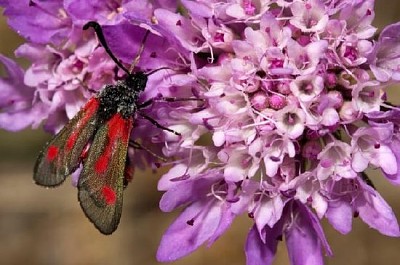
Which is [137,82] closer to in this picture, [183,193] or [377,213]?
[183,193]

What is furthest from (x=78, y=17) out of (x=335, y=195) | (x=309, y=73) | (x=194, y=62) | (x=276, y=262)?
(x=276, y=262)

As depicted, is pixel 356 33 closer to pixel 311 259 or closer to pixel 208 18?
pixel 208 18

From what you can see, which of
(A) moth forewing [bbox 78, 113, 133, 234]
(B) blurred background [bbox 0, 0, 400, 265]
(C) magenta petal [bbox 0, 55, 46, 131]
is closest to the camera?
(A) moth forewing [bbox 78, 113, 133, 234]

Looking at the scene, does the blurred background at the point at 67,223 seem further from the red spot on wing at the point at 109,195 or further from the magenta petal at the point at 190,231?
the red spot on wing at the point at 109,195

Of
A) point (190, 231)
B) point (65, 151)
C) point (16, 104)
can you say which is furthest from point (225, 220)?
point (16, 104)

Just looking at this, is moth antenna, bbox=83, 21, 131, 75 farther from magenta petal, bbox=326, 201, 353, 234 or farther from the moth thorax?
magenta petal, bbox=326, 201, 353, 234

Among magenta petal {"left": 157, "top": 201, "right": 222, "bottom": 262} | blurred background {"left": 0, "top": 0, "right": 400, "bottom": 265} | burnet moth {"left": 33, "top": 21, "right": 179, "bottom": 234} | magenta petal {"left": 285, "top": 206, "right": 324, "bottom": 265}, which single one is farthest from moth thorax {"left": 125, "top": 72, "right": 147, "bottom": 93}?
blurred background {"left": 0, "top": 0, "right": 400, "bottom": 265}
